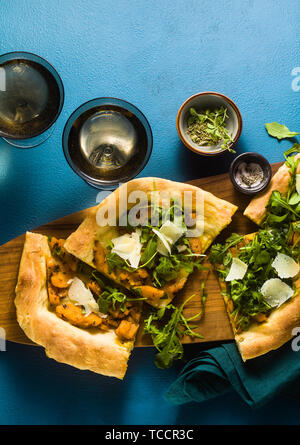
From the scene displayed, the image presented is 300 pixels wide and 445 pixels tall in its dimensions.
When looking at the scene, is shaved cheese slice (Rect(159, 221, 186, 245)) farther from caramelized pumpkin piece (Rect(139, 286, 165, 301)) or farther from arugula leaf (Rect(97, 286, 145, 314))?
arugula leaf (Rect(97, 286, 145, 314))

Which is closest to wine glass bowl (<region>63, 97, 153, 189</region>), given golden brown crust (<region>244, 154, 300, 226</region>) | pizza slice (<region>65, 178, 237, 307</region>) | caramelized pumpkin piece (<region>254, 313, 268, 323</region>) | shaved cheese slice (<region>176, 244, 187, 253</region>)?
pizza slice (<region>65, 178, 237, 307</region>)

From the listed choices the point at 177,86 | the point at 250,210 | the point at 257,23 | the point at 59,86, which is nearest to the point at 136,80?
the point at 177,86

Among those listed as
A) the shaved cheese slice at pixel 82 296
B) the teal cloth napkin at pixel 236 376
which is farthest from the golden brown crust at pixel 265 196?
the shaved cheese slice at pixel 82 296

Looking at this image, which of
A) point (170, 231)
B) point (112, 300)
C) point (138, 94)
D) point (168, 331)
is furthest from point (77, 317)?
point (138, 94)

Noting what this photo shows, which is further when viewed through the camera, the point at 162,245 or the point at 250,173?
the point at 250,173

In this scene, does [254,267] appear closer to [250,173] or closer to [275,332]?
[275,332]
